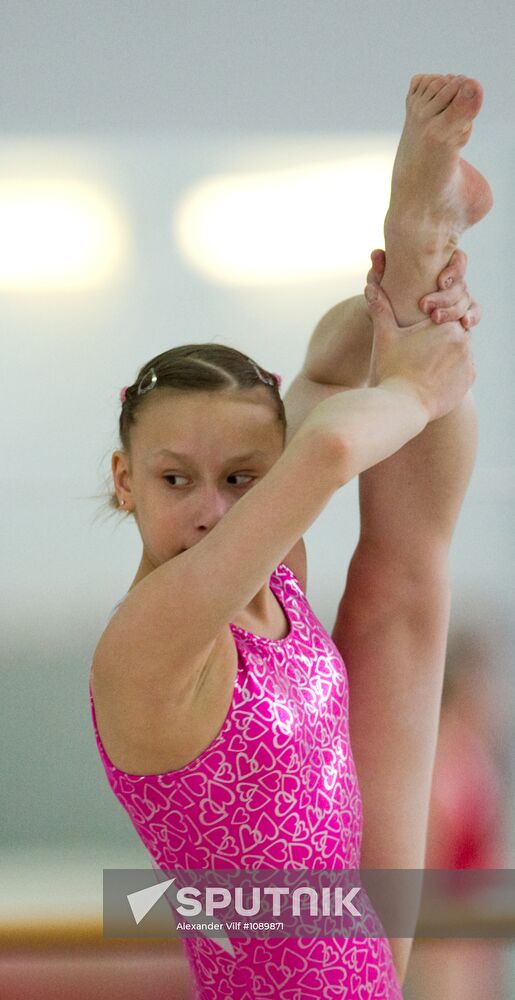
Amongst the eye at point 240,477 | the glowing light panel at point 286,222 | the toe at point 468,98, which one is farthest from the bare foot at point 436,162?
the glowing light panel at point 286,222

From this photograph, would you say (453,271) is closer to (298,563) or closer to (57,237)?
(298,563)

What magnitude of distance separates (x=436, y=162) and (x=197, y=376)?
252 millimetres

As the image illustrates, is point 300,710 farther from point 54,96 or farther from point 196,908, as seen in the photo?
point 54,96

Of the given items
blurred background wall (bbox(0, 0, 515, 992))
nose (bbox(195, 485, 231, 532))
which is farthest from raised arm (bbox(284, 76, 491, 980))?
blurred background wall (bbox(0, 0, 515, 992))

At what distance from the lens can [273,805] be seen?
2.77ft

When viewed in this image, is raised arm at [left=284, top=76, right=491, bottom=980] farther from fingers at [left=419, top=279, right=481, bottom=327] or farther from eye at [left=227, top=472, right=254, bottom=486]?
eye at [left=227, top=472, right=254, bottom=486]

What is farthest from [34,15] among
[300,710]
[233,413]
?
[300,710]

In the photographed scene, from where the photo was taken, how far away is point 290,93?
1861 mm

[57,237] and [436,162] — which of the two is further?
[57,237]

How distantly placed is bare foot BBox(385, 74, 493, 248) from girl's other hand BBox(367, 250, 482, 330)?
0.03 m

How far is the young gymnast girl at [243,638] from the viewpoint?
0.72 meters

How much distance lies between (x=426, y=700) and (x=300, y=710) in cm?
25

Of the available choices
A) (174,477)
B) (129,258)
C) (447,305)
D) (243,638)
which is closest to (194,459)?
(174,477)

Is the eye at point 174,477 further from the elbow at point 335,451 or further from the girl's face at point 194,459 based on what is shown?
the elbow at point 335,451
